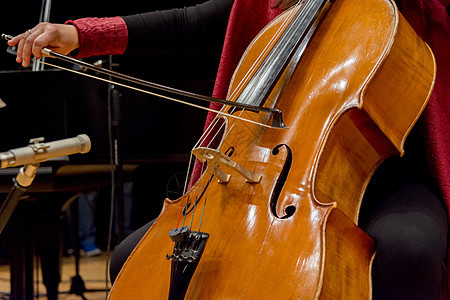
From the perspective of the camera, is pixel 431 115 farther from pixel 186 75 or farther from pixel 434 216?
pixel 186 75

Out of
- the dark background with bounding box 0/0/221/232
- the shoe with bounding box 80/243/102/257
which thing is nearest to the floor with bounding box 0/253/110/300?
the shoe with bounding box 80/243/102/257

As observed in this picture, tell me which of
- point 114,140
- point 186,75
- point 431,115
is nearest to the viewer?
point 431,115

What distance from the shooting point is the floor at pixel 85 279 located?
226 centimetres

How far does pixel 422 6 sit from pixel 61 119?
3.53 feet

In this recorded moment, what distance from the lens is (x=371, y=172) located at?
84 centimetres

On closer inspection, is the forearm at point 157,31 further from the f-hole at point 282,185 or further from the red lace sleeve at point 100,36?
the f-hole at point 282,185

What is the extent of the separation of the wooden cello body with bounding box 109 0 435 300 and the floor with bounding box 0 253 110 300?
57.9 inches

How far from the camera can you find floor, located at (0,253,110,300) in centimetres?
226

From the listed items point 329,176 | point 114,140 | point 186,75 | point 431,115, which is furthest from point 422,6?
point 186,75

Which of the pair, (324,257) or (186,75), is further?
(186,75)

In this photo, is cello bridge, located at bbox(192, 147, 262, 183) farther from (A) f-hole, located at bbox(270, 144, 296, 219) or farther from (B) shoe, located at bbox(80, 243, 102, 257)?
(B) shoe, located at bbox(80, 243, 102, 257)

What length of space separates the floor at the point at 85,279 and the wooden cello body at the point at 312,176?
1.47 m

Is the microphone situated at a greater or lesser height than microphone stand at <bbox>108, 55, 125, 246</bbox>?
greater

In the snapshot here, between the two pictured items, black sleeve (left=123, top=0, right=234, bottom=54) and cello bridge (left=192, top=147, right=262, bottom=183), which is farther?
black sleeve (left=123, top=0, right=234, bottom=54)
